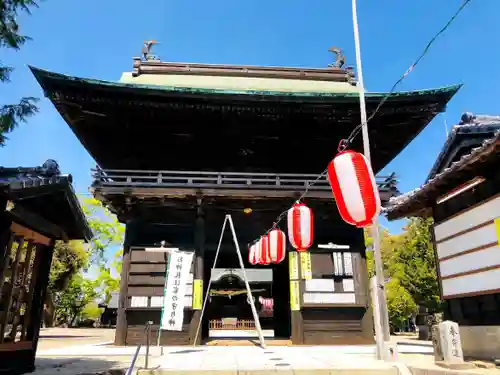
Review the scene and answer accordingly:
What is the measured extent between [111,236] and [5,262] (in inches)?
1195

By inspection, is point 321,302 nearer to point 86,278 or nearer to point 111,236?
point 111,236

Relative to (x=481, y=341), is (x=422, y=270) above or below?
above

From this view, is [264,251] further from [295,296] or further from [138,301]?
[138,301]

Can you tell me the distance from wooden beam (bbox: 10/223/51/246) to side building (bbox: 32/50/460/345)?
5.17m

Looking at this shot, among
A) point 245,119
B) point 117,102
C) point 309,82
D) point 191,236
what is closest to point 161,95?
point 117,102

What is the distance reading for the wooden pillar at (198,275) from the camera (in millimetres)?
12914

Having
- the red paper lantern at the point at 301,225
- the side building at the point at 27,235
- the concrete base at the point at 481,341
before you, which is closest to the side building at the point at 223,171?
the red paper lantern at the point at 301,225

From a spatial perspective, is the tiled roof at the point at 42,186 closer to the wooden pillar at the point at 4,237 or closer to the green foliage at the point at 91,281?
the wooden pillar at the point at 4,237

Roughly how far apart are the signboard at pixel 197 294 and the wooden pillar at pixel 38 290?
18.6 ft

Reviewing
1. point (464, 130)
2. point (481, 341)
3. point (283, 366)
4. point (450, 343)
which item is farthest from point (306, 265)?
point (464, 130)

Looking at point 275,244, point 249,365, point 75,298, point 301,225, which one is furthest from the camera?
point 75,298

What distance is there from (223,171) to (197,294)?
4930 mm

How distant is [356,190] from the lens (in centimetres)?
735

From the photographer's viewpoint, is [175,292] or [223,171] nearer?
[175,292]
